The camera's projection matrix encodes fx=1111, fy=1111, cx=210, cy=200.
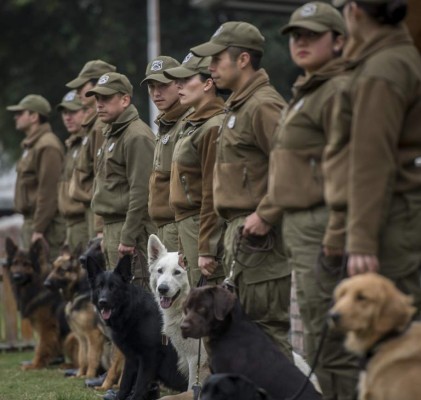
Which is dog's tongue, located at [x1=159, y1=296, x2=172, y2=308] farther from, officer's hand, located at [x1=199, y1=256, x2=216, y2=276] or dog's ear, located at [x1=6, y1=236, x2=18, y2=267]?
dog's ear, located at [x1=6, y1=236, x2=18, y2=267]

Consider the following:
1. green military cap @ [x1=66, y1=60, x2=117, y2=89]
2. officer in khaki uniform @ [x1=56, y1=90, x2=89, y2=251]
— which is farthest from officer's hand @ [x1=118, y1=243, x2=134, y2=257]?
green military cap @ [x1=66, y1=60, x2=117, y2=89]

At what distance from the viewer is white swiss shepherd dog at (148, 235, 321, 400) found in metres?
8.09

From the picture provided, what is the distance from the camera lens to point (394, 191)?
490 cm

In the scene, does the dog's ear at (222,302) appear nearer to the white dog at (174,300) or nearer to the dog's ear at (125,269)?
the white dog at (174,300)

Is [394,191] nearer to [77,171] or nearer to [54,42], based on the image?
[77,171]

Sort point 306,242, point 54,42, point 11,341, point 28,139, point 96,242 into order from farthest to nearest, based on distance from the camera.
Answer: point 54,42 → point 11,341 → point 28,139 → point 96,242 → point 306,242

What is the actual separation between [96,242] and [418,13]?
4.33 meters

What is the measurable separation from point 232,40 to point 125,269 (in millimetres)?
2867

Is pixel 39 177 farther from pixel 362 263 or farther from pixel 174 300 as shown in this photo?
pixel 362 263

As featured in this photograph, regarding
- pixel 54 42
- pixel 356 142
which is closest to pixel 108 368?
pixel 356 142

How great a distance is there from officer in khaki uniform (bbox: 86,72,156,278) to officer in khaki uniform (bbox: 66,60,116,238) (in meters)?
0.75

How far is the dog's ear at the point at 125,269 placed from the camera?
8775 mm

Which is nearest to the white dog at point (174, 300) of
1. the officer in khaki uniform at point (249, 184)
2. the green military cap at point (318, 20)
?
the officer in khaki uniform at point (249, 184)

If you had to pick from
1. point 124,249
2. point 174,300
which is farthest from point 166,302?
point 124,249
